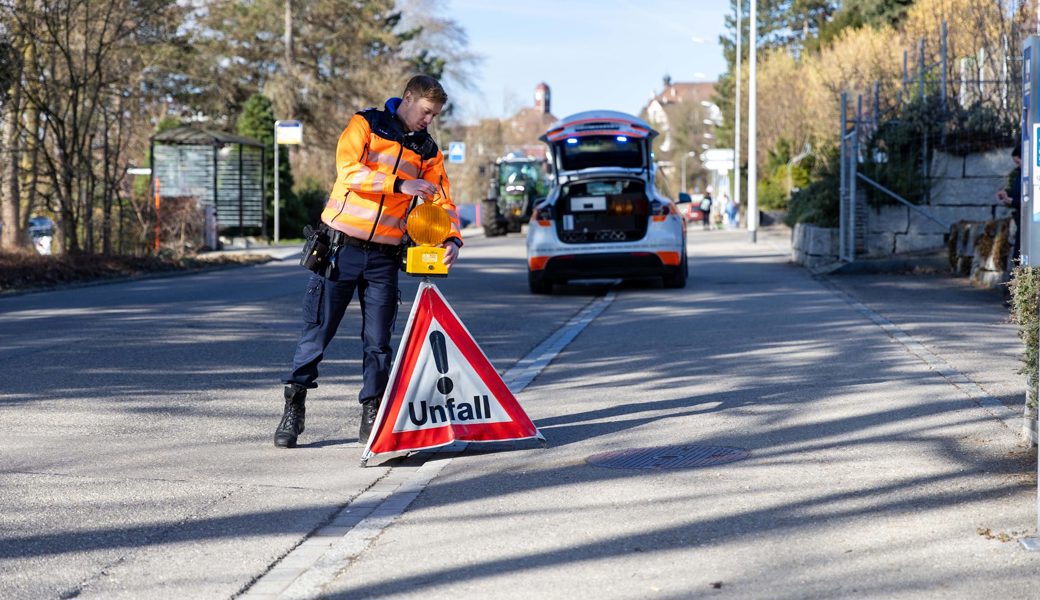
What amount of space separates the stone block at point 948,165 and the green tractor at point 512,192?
25236mm

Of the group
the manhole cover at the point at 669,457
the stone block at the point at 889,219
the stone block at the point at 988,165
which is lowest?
the manhole cover at the point at 669,457

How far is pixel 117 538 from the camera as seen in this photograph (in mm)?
5559

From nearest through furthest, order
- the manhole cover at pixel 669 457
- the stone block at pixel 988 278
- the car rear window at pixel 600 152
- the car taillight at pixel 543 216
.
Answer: the manhole cover at pixel 669 457
the stone block at pixel 988 278
the car taillight at pixel 543 216
the car rear window at pixel 600 152

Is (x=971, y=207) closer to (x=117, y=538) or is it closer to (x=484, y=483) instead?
(x=484, y=483)

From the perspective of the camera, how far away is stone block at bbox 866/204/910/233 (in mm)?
24484

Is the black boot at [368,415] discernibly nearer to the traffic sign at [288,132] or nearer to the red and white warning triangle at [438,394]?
the red and white warning triangle at [438,394]

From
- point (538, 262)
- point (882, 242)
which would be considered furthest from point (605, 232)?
point (882, 242)

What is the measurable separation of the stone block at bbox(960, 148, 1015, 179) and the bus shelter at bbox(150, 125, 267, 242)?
19.7 metres

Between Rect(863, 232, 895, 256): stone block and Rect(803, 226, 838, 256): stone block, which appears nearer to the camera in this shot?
Rect(863, 232, 895, 256): stone block

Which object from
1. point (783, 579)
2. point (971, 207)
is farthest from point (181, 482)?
point (971, 207)

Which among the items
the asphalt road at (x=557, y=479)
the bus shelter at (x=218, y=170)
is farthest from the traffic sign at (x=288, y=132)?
the asphalt road at (x=557, y=479)

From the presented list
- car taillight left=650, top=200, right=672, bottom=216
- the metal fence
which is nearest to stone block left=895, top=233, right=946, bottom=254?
the metal fence

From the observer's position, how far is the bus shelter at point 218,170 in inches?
1508

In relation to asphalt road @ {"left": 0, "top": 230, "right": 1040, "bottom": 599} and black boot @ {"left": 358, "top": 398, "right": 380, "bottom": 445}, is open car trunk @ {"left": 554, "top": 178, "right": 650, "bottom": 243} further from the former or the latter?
black boot @ {"left": 358, "top": 398, "right": 380, "bottom": 445}
